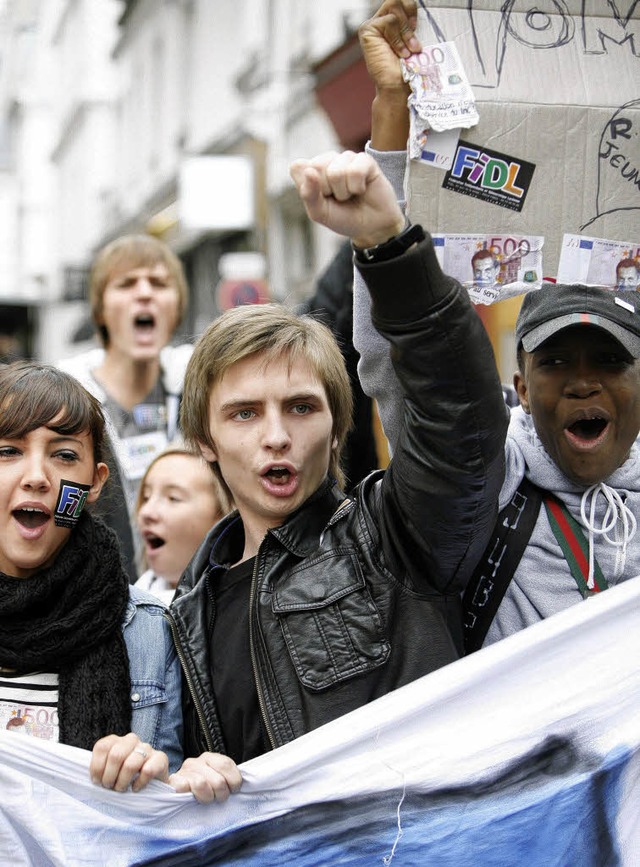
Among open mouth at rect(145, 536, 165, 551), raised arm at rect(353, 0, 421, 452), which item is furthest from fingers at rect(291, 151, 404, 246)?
open mouth at rect(145, 536, 165, 551)

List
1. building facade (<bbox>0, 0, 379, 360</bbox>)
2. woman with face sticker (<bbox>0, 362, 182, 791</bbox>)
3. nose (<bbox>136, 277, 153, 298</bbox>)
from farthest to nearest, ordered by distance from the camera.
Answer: building facade (<bbox>0, 0, 379, 360</bbox>) → nose (<bbox>136, 277, 153, 298</bbox>) → woman with face sticker (<bbox>0, 362, 182, 791</bbox>)

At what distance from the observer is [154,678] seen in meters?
2.61

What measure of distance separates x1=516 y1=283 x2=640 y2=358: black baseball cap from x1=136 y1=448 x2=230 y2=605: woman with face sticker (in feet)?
5.02

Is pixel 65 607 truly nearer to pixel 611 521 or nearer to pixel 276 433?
pixel 276 433

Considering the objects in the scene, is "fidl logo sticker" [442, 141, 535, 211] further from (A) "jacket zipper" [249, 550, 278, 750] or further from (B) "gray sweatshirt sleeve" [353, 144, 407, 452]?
(A) "jacket zipper" [249, 550, 278, 750]

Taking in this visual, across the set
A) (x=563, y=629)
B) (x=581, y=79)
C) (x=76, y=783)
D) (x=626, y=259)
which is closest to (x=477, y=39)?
(x=581, y=79)

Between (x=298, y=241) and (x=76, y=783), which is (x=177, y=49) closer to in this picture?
(x=298, y=241)

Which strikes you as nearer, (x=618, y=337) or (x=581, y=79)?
(x=581, y=79)

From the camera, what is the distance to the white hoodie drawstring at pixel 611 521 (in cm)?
252

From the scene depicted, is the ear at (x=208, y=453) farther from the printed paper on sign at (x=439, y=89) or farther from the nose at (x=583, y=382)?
the printed paper on sign at (x=439, y=89)

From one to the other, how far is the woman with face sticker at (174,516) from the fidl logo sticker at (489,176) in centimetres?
180

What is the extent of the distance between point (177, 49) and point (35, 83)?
19.5 metres

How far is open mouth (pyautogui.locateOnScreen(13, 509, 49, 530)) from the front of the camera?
263 cm

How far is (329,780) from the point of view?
2250 millimetres
